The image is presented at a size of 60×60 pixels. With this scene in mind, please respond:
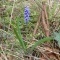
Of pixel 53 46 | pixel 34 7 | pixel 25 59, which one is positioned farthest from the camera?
pixel 34 7

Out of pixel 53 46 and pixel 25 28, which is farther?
pixel 25 28

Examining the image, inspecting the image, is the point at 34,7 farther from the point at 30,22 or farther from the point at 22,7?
the point at 30,22

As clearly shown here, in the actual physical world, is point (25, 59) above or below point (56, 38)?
below

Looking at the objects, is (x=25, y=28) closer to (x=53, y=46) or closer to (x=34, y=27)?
(x=34, y=27)

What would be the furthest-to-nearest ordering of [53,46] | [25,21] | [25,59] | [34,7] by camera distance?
1. [34,7]
2. [25,21]
3. [53,46]
4. [25,59]

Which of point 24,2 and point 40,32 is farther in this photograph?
point 24,2

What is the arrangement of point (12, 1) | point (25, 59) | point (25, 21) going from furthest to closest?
1. point (12, 1)
2. point (25, 21)
3. point (25, 59)

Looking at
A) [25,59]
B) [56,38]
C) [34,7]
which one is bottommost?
[25,59]

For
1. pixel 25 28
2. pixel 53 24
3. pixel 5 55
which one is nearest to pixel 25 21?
pixel 25 28

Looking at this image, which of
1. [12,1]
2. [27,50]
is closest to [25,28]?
[27,50]
